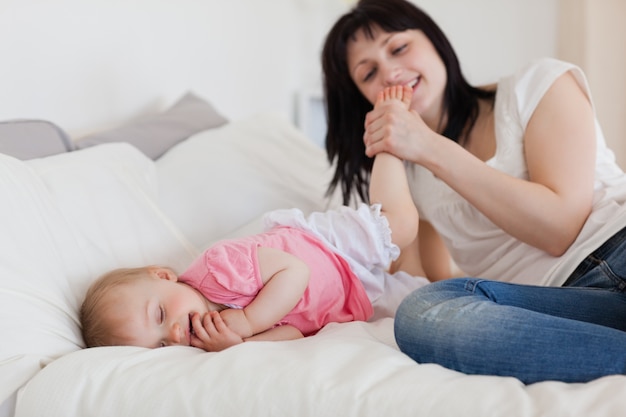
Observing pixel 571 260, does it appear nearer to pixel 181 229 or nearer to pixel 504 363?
pixel 504 363

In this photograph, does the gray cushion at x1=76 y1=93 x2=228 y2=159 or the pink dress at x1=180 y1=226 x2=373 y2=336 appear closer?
the pink dress at x1=180 y1=226 x2=373 y2=336

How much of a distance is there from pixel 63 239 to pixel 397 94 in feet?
2.31

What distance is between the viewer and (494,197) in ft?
4.09

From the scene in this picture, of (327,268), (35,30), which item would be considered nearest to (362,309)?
(327,268)

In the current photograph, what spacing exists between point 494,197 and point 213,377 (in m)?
0.64

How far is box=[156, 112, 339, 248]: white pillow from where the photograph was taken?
60.6 inches

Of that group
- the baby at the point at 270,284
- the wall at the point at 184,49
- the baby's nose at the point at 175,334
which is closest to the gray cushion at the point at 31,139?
the wall at the point at 184,49

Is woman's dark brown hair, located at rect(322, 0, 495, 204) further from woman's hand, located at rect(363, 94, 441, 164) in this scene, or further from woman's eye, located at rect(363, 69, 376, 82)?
woman's hand, located at rect(363, 94, 441, 164)

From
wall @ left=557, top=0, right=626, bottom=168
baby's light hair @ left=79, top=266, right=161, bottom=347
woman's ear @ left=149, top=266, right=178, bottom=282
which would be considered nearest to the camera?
baby's light hair @ left=79, top=266, right=161, bottom=347

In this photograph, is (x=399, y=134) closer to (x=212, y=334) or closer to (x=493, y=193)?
(x=493, y=193)

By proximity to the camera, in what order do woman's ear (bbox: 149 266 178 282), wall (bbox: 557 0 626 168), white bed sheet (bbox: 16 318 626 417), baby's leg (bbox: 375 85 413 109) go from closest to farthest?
white bed sheet (bbox: 16 318 626 417) → woman's ear (bbox: 149 266 178 282) → baby's leg (bbox: 375 85 413 109) → wall (bbox: 557 0 626 168)

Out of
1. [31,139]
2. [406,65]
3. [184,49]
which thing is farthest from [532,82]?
[184,49]

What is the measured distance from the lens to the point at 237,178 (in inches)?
66.2

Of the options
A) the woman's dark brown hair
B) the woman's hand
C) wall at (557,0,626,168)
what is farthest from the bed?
wall at (557,0,626,168)
